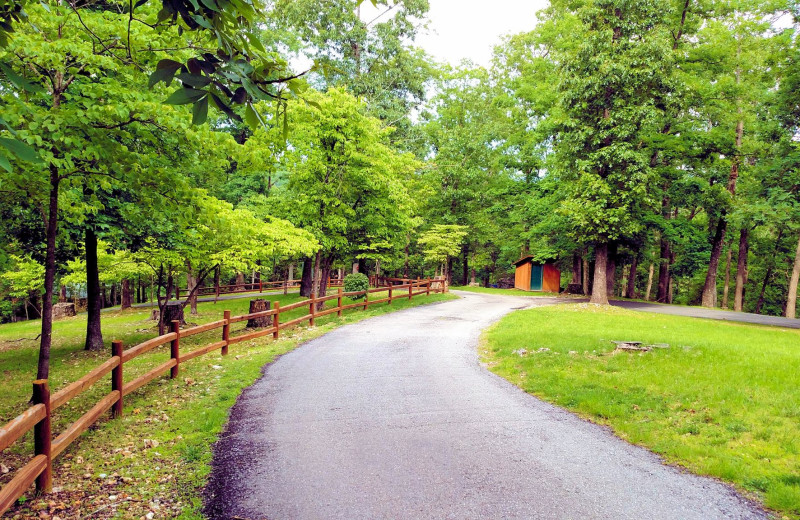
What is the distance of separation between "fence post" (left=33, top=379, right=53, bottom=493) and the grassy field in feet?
0.44

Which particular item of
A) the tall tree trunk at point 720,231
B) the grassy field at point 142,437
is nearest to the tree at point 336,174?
the grassy field at point 142,437

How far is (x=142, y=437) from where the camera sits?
513 centimetres

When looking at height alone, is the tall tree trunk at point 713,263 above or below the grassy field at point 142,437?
above

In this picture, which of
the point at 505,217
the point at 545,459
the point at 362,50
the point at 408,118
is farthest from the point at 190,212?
the point at 505,217

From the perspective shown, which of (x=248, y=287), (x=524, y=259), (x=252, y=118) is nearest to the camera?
(x=252, y=118)

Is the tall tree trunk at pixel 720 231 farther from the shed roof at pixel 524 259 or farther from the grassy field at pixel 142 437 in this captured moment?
the grassy field at pixel 142 437

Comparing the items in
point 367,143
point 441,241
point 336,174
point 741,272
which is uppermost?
point 367,143

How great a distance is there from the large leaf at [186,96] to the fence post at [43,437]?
3556 millimetres

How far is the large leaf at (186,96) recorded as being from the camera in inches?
67.4

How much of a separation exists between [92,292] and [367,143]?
1009 cm

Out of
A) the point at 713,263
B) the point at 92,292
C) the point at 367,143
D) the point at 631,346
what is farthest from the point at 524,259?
the point at 92,292

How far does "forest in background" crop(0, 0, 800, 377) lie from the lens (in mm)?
5422

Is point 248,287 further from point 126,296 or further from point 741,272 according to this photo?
point 741,272

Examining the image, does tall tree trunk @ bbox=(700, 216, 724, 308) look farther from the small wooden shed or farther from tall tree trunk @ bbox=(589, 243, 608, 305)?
the small wooden shed
